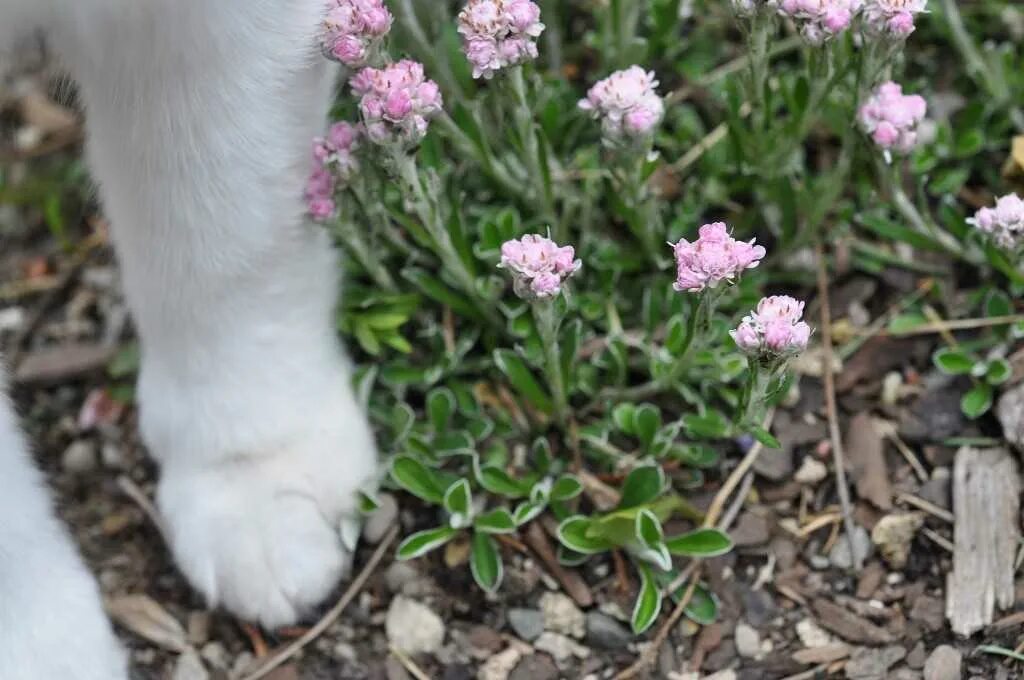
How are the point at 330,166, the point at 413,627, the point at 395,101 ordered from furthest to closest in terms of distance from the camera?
the point at 413,627
the point at 330,166
the point at 395,101

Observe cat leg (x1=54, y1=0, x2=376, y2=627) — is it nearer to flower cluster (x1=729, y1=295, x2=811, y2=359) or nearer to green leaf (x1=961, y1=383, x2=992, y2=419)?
flower cluster (x1=729, y1=295, x2=811, y2=359)

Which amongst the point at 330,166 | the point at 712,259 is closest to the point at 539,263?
the point at 712,259

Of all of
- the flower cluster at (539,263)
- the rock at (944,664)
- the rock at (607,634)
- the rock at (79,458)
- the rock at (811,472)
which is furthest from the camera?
the rock at (79,458)

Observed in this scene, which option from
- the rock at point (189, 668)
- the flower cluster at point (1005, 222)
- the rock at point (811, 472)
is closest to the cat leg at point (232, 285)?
the rock at point (189, 668)

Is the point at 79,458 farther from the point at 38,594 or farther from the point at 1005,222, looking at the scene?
the point at 1005,222

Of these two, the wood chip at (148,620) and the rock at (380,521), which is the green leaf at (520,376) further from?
the wood chip at (148,620)

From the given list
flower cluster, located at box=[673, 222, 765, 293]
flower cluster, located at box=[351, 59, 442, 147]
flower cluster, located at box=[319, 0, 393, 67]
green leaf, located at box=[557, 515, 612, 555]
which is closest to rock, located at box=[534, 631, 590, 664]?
green leaf, located at box=[557, 515, 612, 555]
